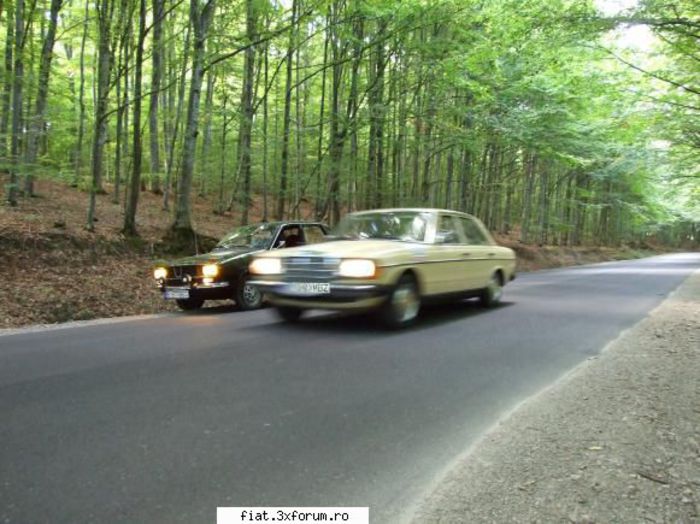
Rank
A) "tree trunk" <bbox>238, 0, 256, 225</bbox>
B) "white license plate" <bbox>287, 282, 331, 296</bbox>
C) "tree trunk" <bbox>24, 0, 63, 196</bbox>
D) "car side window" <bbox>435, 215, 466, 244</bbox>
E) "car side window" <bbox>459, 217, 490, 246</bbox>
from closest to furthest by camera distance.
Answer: "white license plate" <bbox>287, 282, 331, 296</bbox>
"car side window" <bbox>435, 215, 466, 244</bbox>
"car side window" <bbox>459, 217, 490, 246</bbox>
"tree trunk" <bbox>24, 0, 63, 196</bbox>
"tree trunk" <bbox>238, 0, 256, 225</bbox>

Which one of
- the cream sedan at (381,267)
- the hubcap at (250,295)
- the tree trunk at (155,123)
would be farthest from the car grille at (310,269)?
the tree trunk at (155,123)

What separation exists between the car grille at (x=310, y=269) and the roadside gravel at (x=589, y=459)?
301 cm

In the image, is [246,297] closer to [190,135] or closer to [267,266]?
[267,266]

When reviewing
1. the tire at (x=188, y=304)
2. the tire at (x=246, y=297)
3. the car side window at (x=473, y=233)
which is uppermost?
the car side window at (x=473, y=233)

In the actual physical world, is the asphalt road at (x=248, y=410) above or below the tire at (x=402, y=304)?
below

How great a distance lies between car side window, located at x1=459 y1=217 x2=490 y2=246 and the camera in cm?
868

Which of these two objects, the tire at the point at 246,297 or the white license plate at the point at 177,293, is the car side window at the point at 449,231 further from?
the white license plate at the point at 177,293

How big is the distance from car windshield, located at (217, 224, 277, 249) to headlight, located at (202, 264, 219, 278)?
1123mm

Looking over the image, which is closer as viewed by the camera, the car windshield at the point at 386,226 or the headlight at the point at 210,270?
the car windshield at the point at 386,226

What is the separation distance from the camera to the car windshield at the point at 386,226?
7.46 metres

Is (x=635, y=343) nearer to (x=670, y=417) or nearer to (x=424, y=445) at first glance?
(x=670, y=417)

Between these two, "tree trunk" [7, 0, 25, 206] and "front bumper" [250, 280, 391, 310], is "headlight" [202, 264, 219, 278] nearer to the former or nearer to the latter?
"front bumper" [250, 280, 391, 310]

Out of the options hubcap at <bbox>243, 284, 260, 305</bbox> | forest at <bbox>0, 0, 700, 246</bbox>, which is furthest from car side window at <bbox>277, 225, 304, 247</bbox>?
forest at <bbox>0, 0, 700, 246</bbox>

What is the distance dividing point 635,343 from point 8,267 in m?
11.2
